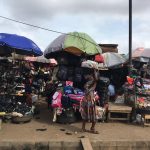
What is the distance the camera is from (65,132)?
30.7 feet

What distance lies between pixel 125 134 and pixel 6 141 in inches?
111

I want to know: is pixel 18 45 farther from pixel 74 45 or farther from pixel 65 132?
pixel 65 132

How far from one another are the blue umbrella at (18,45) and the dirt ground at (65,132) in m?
2.72

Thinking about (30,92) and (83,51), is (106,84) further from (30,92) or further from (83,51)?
(30,92)

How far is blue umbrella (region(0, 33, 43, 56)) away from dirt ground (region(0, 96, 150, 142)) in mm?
2720

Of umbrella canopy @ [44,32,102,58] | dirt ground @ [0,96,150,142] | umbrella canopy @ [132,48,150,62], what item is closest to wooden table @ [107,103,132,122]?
dirt ground @ [0,96,150,142]

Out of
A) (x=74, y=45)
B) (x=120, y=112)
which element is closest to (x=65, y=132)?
(x=120, y=112)

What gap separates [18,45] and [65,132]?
4.13 metres

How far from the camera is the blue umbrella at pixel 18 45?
12323 millimetres

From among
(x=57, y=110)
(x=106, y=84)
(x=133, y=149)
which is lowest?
(x=133, y=149)

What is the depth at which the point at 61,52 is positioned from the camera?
481 inches

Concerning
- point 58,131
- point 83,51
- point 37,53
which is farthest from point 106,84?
point 37,53

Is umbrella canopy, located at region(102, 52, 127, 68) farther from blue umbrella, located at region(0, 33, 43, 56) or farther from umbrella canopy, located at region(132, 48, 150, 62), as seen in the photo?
blue umbrella, located at region(0, 33, 43, 56)

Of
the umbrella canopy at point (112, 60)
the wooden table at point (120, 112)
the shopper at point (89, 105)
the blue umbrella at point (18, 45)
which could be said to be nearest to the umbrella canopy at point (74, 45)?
the blue umbrella at point (18, 45)
